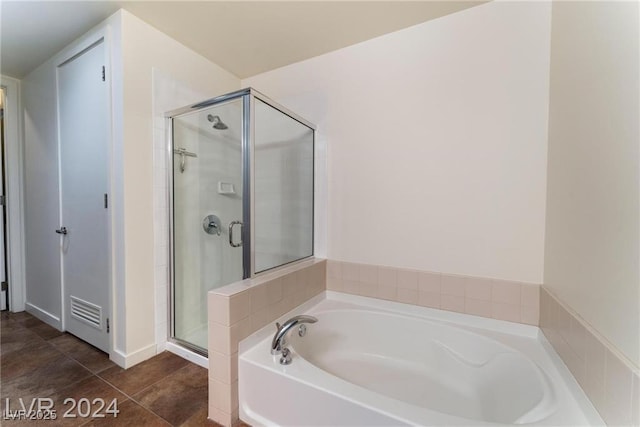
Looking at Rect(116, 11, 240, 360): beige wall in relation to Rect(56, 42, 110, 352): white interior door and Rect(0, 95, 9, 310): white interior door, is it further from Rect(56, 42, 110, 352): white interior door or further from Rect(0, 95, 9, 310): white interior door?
Rect(0, 95, 9, 310): white interior door

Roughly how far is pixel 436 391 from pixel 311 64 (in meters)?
2.48

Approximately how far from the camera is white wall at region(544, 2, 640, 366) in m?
0.81

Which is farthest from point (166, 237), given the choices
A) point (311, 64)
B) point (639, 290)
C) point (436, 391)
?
point (639, 290)

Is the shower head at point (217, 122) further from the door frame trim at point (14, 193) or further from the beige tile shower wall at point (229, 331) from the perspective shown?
the door frame trim at point (14, 193)

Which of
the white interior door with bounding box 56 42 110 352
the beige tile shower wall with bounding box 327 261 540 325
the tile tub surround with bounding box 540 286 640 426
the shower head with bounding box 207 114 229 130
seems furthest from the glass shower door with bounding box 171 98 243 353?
the tile tub surround with bounding box 540 286 640 426

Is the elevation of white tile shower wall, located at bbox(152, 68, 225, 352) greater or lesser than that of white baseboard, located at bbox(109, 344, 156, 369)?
greater

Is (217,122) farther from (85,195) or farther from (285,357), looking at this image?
(285,357)

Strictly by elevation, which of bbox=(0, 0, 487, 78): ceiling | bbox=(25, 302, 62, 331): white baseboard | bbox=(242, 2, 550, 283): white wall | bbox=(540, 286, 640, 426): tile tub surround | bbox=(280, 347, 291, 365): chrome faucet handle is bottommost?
bbox=(25, 302, 62, 331): white baseboard

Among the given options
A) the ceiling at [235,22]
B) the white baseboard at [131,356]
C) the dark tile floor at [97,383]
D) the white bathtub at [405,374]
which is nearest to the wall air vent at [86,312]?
the dark tile floor at [97,383]

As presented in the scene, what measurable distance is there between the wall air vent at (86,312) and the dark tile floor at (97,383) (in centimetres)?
19

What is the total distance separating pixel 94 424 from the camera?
126cm

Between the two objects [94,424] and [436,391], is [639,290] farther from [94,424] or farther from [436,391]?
[94,424]

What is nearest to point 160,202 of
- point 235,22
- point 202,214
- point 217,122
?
point 202,214

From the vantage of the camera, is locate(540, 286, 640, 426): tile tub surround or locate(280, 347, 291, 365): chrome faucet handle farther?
locate(280, 347, 291, 365): chrome faucet handle
